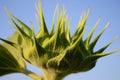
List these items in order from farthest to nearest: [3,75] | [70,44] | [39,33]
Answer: [3,75] < [39,33] < [70,44]

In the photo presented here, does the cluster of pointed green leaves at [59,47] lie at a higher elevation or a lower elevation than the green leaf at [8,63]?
higher

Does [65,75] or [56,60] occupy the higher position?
[56,60]

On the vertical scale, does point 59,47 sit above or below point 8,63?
above

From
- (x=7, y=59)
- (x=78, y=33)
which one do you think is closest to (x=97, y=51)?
(x=78, y=33)

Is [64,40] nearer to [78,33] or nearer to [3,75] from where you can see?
[78,33]

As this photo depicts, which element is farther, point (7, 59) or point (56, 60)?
point (7, 59)

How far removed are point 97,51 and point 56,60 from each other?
2.51 feet

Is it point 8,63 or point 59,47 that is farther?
point 8,63

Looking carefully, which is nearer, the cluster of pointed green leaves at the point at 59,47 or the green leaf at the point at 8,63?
the cluster of pointed green leaves at the point at 59,47

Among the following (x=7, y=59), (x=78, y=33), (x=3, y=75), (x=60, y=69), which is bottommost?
(x=3, y=75)

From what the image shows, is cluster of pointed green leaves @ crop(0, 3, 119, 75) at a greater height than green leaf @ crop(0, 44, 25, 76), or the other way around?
cluster of pointed green leaves @ crop(0, 3, 119, 75)

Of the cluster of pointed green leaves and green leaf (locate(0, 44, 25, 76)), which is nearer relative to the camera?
the cluster of pointed green leaves

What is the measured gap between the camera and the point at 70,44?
3.29 metres

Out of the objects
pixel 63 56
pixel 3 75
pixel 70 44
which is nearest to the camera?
pixel 63 56
